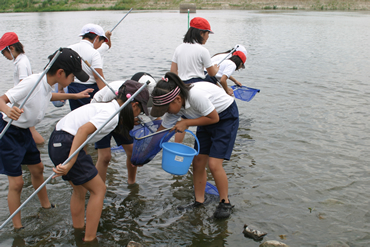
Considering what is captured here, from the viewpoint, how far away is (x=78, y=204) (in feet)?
10.3

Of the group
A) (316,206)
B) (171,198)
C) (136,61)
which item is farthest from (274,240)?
(136,61)

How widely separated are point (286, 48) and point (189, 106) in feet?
46.3

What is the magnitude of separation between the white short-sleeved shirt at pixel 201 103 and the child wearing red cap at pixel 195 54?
43.0 inches

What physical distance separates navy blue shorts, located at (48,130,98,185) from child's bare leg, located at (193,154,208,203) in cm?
128

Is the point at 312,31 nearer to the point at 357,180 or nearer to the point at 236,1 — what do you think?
the point at 357,180

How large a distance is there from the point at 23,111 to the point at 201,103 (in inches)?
64.0

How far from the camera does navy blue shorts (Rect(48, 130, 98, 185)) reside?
2791mm

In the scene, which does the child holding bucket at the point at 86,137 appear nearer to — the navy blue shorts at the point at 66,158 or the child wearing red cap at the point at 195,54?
the navy blue shorts at the point at 66,158

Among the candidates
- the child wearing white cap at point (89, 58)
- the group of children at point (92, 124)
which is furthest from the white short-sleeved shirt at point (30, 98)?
the child wearing white cap at point (89, 58)

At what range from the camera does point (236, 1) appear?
58594 millimetres

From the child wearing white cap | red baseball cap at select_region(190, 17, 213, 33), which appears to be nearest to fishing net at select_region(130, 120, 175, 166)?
the child wearing white cap

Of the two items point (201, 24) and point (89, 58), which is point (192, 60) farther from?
point (89, 58)

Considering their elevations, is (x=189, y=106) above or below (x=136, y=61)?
above

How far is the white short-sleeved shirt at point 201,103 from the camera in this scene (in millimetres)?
3139
